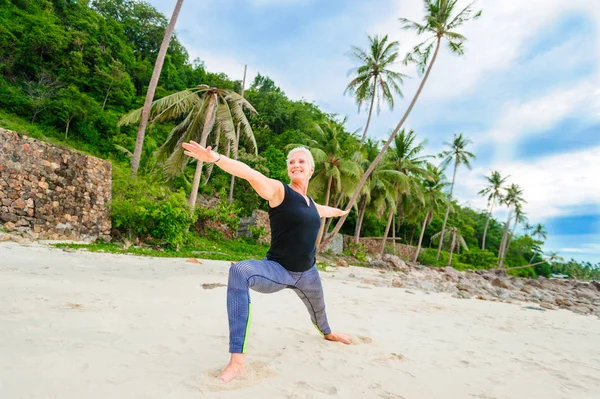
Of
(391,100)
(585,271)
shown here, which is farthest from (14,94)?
(585,271)

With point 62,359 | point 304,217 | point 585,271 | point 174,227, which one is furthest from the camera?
point 585,271

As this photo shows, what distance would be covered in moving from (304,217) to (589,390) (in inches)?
92.3

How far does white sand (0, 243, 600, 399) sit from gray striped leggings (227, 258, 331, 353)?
25 centimetres

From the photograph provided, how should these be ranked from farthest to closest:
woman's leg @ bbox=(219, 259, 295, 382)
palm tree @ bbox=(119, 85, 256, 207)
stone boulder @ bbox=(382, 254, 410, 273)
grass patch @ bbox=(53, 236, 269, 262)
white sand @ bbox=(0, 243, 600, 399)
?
stone boulder @ bbox=(382, 254, 410, 273), palm tree @ bbox=(119, 85, 256, 207), grass patch @ bbox=(53, 236, 269, 262), woman's leg @ bbox=(219, 259, 295, 382), white sand @ bbox=(0, 243, 600, 399)

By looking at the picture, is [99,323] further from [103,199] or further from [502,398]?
[103,199]

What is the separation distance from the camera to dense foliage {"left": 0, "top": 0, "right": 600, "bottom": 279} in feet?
35.8

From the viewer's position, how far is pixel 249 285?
2.01 metres

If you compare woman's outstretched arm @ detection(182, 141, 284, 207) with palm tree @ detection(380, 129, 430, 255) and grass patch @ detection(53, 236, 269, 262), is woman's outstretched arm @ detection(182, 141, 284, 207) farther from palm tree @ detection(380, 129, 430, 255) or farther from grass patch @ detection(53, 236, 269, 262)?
palm tree @ detection(380, 129, 430, 255)

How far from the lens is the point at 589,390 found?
2271 millimetres

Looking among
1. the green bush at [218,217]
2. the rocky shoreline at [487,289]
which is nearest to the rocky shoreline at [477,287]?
the rocky shoreline at [487,289]

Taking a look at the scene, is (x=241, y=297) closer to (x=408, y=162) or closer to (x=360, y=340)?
(x=360, y=340)

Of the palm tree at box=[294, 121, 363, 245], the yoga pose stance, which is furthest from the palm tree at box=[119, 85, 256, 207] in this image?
the yoga pose stance

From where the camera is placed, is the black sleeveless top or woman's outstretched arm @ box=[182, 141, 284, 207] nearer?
woman's outstretched arm @ box=[182, 141, 284, 207]

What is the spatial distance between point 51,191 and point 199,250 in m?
4.78
